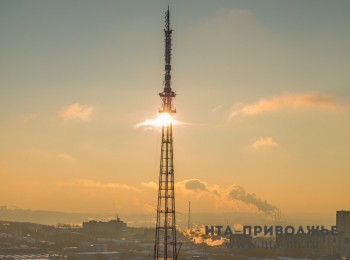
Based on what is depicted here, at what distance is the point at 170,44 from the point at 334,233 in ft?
347

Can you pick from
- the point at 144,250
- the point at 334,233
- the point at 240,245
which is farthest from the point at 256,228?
the point at 144,250

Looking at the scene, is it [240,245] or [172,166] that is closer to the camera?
[172,166]

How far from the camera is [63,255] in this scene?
423 ft

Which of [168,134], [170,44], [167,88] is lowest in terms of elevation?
[168,134]

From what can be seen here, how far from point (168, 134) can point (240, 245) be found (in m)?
102

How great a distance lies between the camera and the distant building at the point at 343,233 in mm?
139488

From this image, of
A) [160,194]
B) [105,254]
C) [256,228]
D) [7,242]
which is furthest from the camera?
[7,242]

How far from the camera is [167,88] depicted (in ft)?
156

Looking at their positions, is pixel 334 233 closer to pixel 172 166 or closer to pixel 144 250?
pixel 144 250

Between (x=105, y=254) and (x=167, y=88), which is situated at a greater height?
(x=167, y=88)

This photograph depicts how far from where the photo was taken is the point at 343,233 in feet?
468

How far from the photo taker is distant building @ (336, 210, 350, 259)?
139488mm

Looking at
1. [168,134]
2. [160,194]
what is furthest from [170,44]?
[160,194]

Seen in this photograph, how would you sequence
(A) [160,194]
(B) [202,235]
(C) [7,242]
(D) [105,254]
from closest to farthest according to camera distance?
(A) [160,194]
(D) [105,254]
(C) [7,242]
(B) [202,235]
